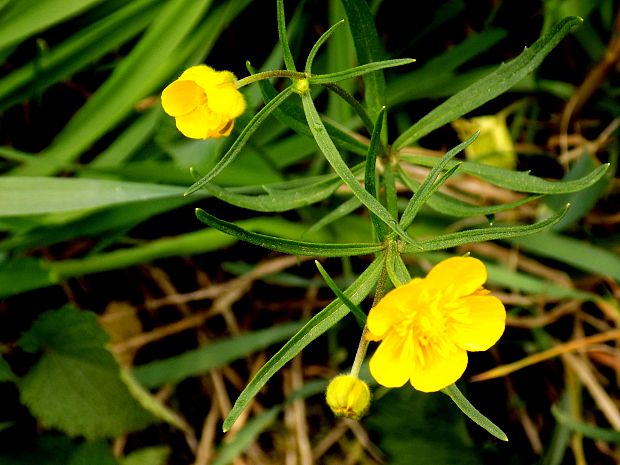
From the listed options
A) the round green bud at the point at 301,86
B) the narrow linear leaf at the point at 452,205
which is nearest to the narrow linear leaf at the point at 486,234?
the narrow linear leaf at the point at 452,205

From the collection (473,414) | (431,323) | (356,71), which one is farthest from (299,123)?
(473,414)

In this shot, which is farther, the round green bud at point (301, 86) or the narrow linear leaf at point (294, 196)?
the narrow linear leaf at point (294, 196)

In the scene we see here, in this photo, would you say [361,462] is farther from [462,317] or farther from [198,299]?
[462,317]

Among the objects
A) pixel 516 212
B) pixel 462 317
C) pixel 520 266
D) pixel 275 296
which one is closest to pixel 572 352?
pixel 520 266

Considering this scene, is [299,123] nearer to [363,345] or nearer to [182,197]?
[363,345]

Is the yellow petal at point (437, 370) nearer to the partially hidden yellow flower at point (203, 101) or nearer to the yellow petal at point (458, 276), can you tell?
the yellow petal at point (458, 276)

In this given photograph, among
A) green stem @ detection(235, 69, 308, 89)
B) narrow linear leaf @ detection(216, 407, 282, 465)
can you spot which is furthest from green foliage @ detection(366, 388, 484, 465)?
green stem @ detection(235, 69, 308, 89)
